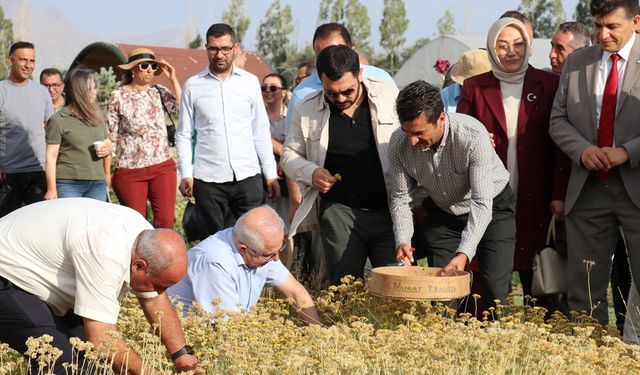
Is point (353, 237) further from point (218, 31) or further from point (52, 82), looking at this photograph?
point (52, 82)

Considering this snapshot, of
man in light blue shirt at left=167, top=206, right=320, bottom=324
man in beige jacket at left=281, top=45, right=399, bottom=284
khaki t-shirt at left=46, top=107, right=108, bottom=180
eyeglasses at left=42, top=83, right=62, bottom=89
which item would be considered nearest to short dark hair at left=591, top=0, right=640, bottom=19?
man in beige jacket at left=281, top=45, right=399, bottom=284

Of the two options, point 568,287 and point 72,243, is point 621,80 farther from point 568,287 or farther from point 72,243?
point 72,243

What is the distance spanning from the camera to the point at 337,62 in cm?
624

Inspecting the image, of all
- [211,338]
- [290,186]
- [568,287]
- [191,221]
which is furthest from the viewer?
[191,221]

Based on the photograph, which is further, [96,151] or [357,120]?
[96,151]

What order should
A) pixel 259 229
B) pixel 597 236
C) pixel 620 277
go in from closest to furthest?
pixel 259 229, pixel 597 236, pixel 620 277

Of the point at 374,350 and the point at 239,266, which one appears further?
the point at 239,266

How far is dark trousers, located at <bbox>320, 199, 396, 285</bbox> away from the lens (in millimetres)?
6691

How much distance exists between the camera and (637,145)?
6047mm

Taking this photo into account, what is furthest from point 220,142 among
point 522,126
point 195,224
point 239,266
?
point 522,126

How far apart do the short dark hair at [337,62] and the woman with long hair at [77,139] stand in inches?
130

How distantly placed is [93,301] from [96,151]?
4.57 metres

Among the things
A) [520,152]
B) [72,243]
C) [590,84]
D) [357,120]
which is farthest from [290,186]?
[72,243]

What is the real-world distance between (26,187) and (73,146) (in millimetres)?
810
